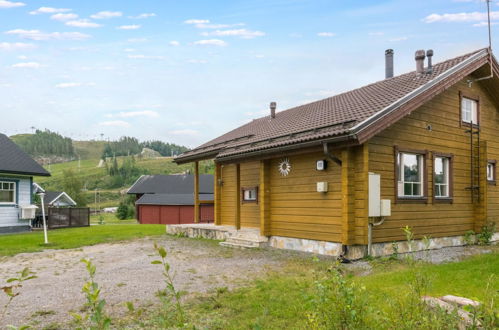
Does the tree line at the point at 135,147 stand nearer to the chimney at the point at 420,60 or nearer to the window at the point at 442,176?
the chimney at the point at 420,60

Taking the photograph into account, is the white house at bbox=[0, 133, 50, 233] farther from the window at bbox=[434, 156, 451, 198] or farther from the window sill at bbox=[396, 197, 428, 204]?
the window at bbox=[434, 156, 451, 198]

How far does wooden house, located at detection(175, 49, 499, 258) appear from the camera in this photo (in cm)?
894

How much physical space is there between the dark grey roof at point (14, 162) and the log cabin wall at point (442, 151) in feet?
53.8

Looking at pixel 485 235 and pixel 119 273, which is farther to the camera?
pixel 485 235

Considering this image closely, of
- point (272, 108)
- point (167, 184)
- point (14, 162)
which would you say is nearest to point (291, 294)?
point (272, 108)

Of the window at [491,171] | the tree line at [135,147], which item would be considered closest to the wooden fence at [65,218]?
the window at [491,171]

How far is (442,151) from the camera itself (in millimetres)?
10867

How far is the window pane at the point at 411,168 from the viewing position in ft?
33.1

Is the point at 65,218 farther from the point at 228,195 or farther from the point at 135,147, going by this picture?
the point at 135,147

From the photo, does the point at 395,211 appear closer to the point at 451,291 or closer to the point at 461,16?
the point at 451,291

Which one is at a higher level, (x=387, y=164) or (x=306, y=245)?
(x=387, y=164)

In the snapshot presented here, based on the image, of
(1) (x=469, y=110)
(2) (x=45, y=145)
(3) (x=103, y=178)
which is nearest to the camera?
(1) (x=469, y=110)

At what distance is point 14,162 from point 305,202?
51.3ft

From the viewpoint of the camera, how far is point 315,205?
9859 millimetres
